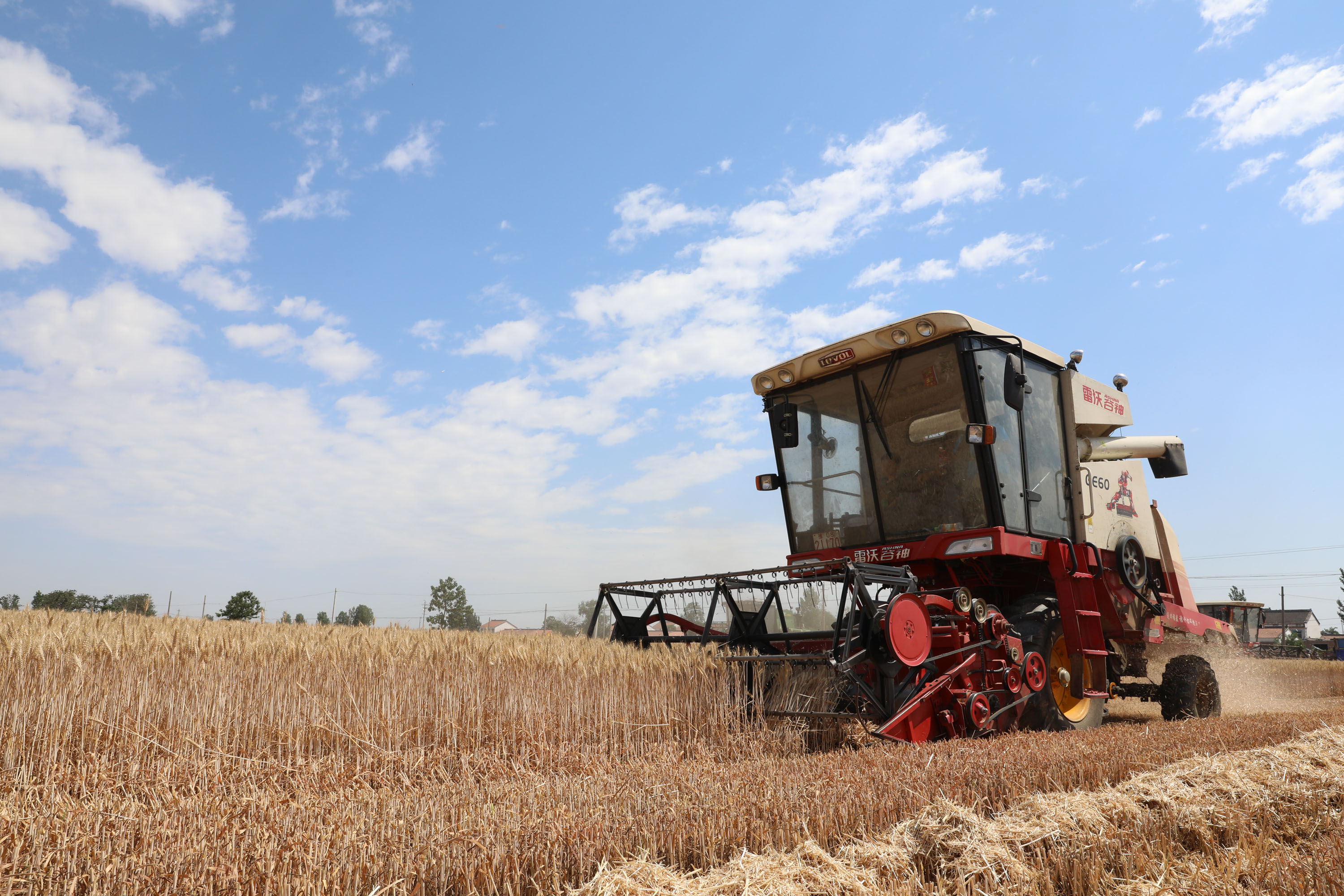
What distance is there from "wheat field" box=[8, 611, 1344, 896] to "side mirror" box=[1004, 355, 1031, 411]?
2432mm

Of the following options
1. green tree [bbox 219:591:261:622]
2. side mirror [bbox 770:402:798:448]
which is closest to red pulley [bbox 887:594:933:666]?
side mirror [bbox 770:402:798:448]

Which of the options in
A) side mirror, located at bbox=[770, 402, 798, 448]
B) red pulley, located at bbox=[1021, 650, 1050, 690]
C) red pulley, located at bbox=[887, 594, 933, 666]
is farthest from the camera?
side mirror, located at bbox=[770, 402, 798, 448]

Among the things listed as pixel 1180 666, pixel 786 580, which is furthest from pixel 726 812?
pixel 1180 666

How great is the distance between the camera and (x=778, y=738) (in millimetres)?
5406

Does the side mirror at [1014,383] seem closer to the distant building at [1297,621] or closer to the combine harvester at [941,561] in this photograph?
the combine harvester at [941,561]

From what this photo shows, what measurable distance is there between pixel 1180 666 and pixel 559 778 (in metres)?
6.93

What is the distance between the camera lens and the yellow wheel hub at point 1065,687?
6359 mm

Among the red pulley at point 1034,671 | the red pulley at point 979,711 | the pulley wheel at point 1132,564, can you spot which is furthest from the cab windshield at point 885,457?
the pulley wheel at point 1132,564

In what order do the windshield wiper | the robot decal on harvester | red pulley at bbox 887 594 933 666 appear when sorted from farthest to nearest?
1. the robot decal on harvester
2. the windshield wiper
3. red pulley at bbox 887 594 933 666

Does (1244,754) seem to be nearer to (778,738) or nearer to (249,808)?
(778,738)

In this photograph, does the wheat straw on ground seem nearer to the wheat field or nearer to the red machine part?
the wheat field

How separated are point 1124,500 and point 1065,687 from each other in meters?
2.45

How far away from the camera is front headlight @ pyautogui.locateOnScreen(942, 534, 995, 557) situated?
6039 mm

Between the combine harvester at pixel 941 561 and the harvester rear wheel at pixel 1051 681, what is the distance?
2cm
